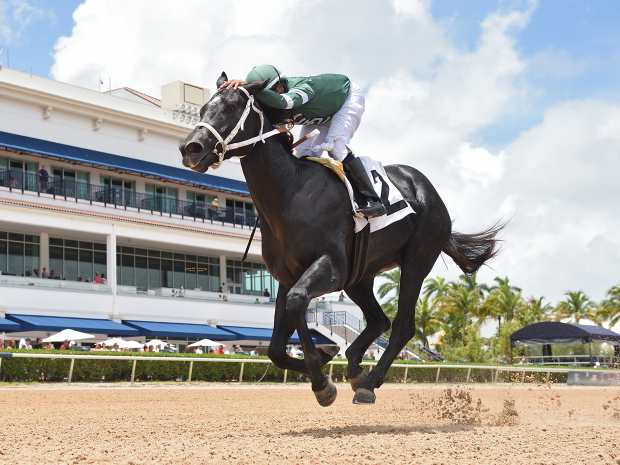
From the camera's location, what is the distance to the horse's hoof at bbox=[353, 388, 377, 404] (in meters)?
7.21

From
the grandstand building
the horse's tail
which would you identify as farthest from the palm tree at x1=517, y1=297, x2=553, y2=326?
the horse's tail

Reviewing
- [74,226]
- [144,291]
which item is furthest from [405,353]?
[74,226]

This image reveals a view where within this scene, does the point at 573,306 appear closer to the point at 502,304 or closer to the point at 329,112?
the point at 502,304

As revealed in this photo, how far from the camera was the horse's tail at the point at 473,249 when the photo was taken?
9.04m

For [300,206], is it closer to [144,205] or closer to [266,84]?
[266,84]

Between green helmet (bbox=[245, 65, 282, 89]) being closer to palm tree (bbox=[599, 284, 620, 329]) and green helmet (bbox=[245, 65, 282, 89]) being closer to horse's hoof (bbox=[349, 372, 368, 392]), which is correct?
horse's hoof (bbox=[349, 372, 368, 392])

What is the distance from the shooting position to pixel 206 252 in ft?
146

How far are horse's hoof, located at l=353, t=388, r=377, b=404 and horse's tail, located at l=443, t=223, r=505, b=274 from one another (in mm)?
2172

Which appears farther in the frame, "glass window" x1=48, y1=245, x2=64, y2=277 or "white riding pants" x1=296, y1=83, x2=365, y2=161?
"glass window" x1=48, y1=245, x2=64, y2=277

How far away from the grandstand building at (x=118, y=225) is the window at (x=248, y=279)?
0.38 ft

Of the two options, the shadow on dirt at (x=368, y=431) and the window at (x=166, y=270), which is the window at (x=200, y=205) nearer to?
the window at (x=166, y=270)

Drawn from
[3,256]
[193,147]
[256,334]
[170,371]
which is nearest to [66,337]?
[170,371]

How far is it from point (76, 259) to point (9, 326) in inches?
322

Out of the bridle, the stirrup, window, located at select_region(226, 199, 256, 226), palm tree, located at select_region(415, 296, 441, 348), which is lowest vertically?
palm tree, located at select_region(415, 296, 441, 348)
